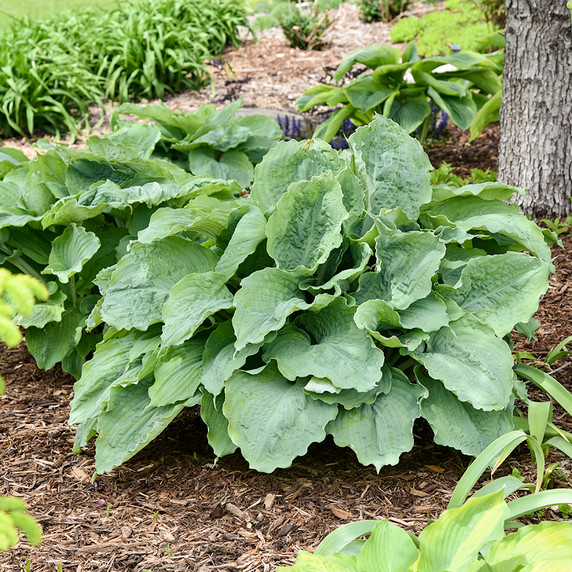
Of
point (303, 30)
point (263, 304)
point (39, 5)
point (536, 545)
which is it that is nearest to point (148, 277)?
point (263, 304)

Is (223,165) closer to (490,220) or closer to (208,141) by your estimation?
(208,141)

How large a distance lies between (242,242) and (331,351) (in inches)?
20.9

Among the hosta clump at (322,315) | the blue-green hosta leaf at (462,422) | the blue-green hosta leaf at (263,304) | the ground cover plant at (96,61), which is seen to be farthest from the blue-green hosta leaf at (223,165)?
the ground cover plant at (96,61)

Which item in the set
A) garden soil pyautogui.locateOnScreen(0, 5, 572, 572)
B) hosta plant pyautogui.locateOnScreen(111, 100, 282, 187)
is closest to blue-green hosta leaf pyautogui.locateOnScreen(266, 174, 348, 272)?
garden soil pyautogui.locateOnScreen(0, 5, 572, 572)

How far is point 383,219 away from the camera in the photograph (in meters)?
2.51

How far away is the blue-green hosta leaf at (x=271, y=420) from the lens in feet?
7.18

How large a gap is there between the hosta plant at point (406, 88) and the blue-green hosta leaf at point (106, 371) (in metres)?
2.92

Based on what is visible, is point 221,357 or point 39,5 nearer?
point 221,357

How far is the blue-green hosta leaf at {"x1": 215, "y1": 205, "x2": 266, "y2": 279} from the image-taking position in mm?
2520

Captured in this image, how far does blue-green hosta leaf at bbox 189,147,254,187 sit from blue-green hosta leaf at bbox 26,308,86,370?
1491mm

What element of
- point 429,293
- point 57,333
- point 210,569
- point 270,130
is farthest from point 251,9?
point 210,569

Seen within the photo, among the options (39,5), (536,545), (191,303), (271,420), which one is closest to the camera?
(536,545)

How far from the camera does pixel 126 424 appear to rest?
247cm

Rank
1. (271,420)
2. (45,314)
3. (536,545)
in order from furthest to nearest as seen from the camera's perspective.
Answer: (45,314) < (271,420) < (536,545)
